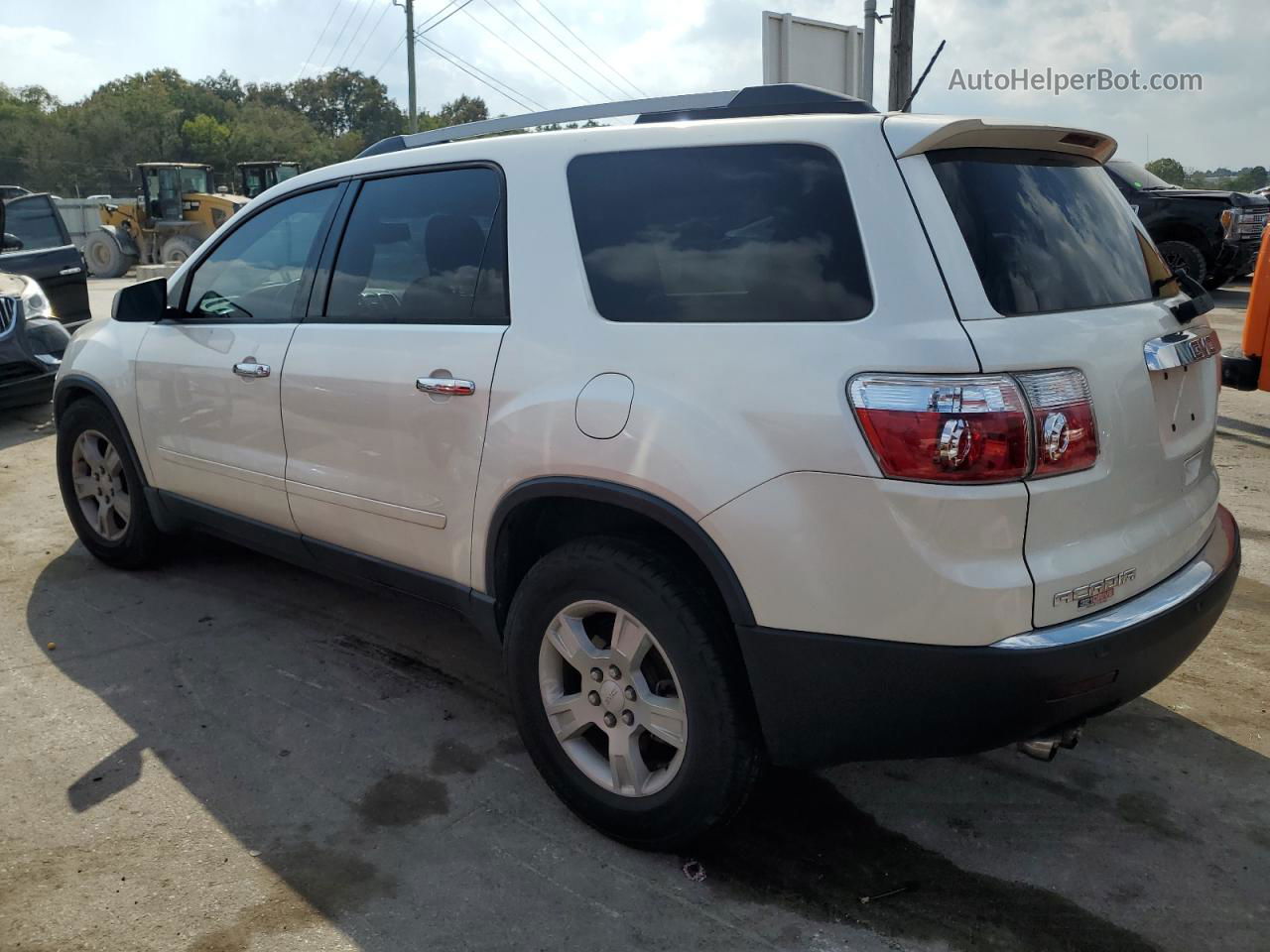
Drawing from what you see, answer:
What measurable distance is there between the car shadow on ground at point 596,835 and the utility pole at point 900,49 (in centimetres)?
957

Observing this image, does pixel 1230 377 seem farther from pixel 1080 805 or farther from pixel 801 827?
pixel 801 827

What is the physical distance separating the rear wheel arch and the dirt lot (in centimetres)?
68

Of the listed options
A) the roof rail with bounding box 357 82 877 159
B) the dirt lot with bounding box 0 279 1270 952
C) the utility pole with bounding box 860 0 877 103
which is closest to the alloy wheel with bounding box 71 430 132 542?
the dirt lot with bounding box 0 279 1270 952

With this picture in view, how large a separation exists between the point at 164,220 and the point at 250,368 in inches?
933

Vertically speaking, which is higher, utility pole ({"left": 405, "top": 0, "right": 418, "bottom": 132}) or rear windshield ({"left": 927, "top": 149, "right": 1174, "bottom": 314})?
utility pole ({"left": 405, "top": 0, "right": 418, "bottom": 132})

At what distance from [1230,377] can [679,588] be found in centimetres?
634

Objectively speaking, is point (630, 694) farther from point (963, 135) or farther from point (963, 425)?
point (963, 135)

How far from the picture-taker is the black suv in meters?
13.9

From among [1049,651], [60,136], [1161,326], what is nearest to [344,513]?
[1049,651]

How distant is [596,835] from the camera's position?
9.60 feet

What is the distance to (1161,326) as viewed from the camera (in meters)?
2.70

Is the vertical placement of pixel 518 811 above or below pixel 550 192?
below

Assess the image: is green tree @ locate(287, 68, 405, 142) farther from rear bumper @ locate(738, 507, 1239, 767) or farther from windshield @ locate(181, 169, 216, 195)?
rear bumper @ locate(738, 507, 1239, 767)

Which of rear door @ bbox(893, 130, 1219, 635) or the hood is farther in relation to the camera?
the hood
